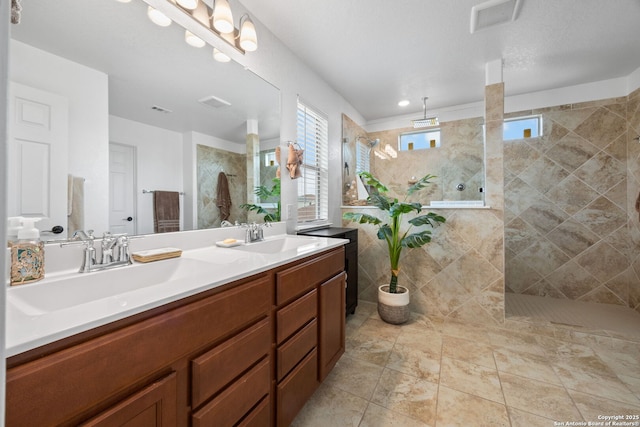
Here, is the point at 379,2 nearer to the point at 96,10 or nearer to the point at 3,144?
the point at 96,10

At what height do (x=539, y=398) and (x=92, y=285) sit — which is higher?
(x=92, y=285)

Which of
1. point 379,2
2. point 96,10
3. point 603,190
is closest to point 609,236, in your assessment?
point 603,190

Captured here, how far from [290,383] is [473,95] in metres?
3.79

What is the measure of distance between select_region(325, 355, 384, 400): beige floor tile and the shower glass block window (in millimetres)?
3188

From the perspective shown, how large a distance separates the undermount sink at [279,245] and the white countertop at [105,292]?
0.21 m

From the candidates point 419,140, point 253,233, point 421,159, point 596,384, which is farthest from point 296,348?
point 419,140

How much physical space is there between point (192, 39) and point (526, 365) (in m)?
3.02

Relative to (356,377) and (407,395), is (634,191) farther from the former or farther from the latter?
(356,377)

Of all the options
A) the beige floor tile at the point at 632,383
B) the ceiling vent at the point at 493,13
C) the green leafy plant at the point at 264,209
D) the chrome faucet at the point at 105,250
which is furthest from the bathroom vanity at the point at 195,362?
the ceiling vent at the point at 493,13

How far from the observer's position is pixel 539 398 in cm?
147

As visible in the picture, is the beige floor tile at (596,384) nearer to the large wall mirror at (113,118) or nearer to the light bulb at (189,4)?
the large wall mirror at (113,118)

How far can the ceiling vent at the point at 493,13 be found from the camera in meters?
1.73

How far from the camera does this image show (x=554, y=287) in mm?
3066

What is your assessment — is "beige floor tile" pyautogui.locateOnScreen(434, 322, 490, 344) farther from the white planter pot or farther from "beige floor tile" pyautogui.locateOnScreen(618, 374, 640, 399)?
"beige floor tile" pyautogui.locateOnScreen(618, 374, 640, 399)
